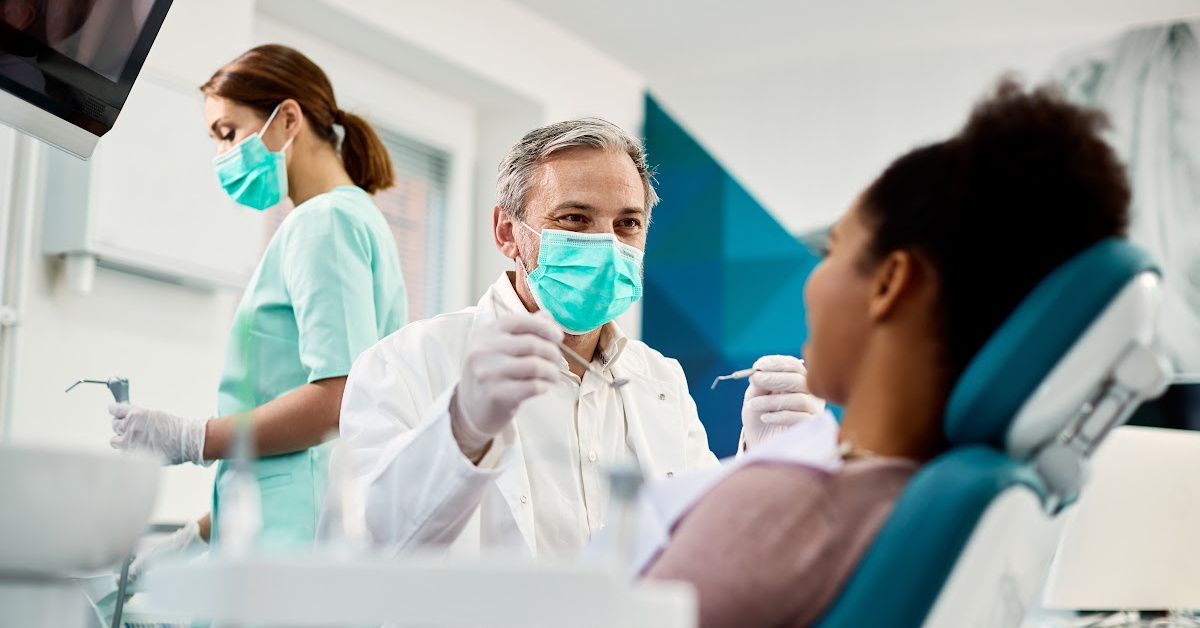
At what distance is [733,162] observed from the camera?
4750mm

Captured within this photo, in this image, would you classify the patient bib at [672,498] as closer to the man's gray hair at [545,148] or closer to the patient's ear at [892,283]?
the patient's ear at [892,283]

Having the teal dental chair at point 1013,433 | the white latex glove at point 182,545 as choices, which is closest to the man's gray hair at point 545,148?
the white latex glove at point 182,545

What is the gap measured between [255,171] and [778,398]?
118cm

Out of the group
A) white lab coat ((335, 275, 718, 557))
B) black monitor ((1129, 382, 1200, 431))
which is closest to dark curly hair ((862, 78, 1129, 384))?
white lab coat ((335, 275, 718, 557))

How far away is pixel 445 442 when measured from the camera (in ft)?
4.10

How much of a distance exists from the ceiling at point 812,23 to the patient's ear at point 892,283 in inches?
131

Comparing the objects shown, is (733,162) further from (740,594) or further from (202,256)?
(740,594)

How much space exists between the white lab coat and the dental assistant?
0.84ft

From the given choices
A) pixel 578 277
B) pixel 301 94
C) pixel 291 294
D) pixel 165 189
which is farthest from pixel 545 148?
pixel 165 189

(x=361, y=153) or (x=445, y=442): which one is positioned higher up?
(x=361, y=153)

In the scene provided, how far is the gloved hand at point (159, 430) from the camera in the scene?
1.92m

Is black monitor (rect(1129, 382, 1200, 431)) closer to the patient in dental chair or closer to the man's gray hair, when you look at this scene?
the man's gray hair

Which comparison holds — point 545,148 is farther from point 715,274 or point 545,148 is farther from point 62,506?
point 715,274

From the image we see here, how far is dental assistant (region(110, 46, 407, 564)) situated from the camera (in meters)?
1.89
